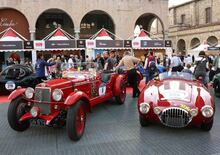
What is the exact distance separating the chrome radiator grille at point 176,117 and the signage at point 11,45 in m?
14.4

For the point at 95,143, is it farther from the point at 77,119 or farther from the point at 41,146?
the point at 41,146

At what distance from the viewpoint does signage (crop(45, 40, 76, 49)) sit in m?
18.6

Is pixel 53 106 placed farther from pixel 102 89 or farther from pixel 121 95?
pixel 121 95

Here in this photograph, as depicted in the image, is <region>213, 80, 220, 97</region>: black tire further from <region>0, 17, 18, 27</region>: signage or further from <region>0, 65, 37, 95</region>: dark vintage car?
<region>0, 17, 18, 27</region>: signage

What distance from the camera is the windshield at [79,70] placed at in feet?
23.3

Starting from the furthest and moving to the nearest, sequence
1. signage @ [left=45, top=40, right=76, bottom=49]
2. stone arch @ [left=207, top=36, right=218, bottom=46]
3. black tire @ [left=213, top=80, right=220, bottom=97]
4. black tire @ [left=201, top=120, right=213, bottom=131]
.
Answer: stone arch @ [left=207, top=36, right=218, bottom=46] → signage @ [left=45, top=40, right=76, bottom=49] → black tire @ [left=213, top=80, right=220, bottom=97] → black tire @ [left=201, top=120, right=213, bottom=131]

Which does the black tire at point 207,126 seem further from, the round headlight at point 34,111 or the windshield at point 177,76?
the round headlight at point 34,111

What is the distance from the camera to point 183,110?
17.9 ft

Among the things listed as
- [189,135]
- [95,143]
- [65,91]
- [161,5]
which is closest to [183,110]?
[189,135]

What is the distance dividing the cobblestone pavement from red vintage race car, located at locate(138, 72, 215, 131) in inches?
9.9

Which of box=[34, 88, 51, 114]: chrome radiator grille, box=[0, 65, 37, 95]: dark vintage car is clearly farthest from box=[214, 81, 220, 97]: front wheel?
box=[0, 65, 37, 95]: dark vintage car

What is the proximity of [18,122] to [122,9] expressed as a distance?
21.4 meters

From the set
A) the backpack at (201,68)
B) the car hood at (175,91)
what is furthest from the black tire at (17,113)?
the backpack at (201,68)

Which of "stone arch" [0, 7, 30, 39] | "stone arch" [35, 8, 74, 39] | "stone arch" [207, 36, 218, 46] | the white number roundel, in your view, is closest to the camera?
the white number roundel
